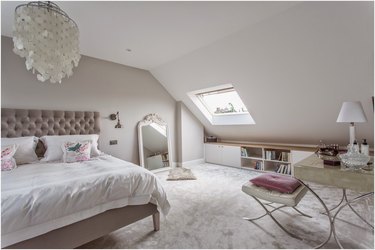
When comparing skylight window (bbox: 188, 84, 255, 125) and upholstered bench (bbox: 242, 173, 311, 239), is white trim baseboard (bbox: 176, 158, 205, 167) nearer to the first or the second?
skylight window (bbox: 188, 84, 255, 125)

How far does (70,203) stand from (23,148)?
5.67ft

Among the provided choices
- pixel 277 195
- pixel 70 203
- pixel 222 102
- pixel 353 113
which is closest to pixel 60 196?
pixel 70 203

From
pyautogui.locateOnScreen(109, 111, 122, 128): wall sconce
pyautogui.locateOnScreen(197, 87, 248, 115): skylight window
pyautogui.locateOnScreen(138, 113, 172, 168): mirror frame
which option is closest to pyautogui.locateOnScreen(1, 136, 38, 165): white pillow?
pyautogui.locateOnScreen(109, 111, 122, 128): wall sconce

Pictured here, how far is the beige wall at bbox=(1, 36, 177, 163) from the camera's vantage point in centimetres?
279

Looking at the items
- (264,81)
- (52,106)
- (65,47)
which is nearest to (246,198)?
(264,81)

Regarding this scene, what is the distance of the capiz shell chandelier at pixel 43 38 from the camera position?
4.91ft

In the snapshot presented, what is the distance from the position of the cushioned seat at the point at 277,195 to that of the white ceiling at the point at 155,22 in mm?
1992

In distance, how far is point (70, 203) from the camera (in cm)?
147

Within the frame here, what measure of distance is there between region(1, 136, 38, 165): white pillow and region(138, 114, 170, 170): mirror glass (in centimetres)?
188

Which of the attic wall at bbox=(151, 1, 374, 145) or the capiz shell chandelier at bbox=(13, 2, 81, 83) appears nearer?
the capiz shell chandelier at bbox=(13, 2, 81, 83)

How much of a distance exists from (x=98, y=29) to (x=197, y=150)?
364 centimetres

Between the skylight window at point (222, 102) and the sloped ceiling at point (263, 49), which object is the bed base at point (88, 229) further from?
the skylight window at point (222, 102)

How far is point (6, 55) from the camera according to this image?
275 centimetres

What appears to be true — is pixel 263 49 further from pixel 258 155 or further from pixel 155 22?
pixel 258 155
